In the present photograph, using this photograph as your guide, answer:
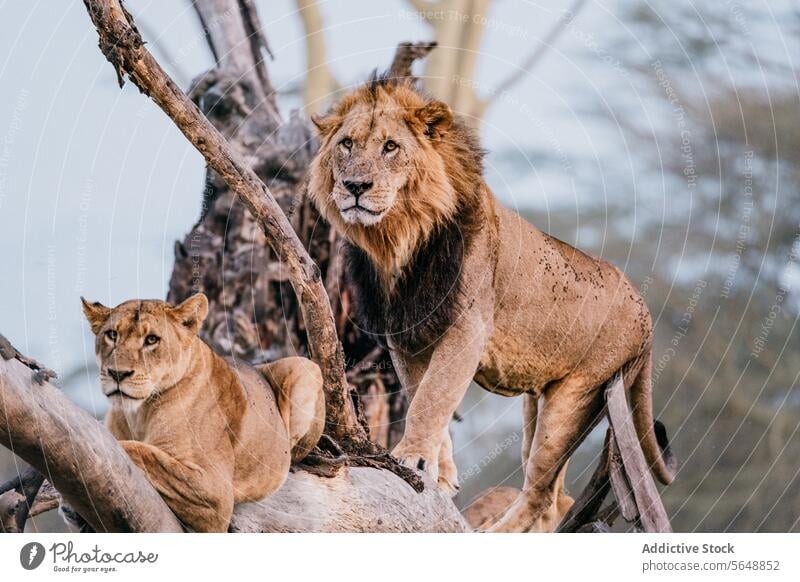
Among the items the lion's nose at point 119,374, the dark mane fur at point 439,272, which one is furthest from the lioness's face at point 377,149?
the lion's nose at point 119,374

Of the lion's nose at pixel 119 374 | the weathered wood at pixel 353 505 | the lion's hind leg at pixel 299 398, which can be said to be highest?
the lion's nose at pixel 119 374

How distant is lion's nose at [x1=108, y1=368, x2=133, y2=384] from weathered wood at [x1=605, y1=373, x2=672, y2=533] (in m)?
1.77

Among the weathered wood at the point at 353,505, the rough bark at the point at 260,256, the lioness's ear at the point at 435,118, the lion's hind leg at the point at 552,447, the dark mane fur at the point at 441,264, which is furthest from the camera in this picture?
the rough bark at the point at 260,256

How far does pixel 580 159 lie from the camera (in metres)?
4.91

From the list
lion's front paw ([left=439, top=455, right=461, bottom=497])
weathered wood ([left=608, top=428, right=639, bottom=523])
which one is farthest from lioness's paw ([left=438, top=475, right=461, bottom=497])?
weathered wood ([left=608, top=428, right=639, bottom=523])

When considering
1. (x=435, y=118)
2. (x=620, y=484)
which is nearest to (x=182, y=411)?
(x=435, y=118)

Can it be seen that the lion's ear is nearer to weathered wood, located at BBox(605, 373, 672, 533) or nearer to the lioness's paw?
the lioness's paw

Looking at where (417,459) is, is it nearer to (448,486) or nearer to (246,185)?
(448,486)

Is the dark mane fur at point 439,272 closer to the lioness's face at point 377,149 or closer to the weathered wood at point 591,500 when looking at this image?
the lioness's face at point 377,149

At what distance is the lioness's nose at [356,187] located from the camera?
3741mm
